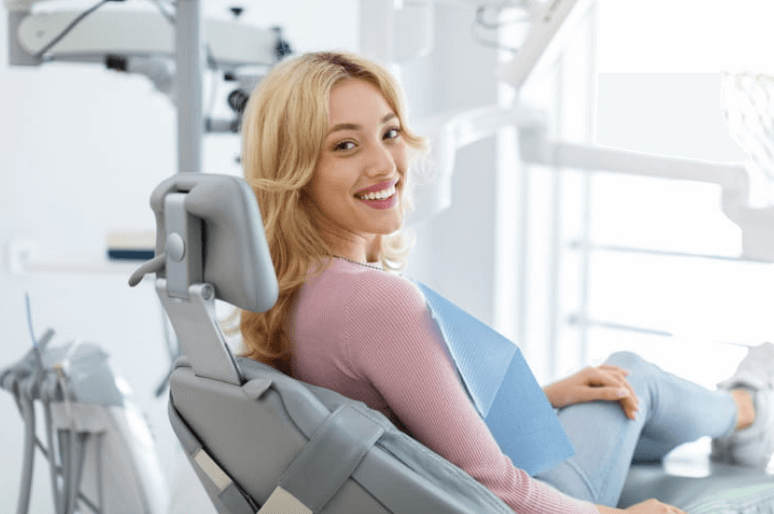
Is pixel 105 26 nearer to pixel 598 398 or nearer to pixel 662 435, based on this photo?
pixel 598 398

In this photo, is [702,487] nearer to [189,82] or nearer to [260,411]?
[260,411]

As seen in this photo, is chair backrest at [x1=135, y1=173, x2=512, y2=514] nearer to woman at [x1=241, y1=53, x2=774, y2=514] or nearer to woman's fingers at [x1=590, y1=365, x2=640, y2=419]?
woman at [x1=241, y1=53, x2=774, y2=514]

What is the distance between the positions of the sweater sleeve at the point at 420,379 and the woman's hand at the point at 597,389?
40 cm

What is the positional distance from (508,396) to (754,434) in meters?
0.66

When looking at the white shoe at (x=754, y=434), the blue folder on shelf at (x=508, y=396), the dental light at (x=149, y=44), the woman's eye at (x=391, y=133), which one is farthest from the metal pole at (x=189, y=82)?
the white shoe at (x=754, y=434)

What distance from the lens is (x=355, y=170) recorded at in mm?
1182

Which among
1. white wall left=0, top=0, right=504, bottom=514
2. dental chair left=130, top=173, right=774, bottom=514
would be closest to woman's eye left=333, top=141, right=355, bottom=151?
dental chair left=130, top=173, right=774, bottom=514

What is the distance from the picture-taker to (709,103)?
3.28m

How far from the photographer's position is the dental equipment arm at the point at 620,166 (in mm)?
1705

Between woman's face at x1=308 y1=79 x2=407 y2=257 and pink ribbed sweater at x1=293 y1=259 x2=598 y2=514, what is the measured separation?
0.14 meters

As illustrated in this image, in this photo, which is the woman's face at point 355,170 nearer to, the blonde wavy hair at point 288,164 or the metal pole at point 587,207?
the blonde wavy hair at point 288,164

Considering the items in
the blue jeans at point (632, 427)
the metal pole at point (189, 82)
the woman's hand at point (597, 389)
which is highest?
the metal pole at point (189, 82)

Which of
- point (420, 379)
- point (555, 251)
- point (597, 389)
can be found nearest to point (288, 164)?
point (420, 379)

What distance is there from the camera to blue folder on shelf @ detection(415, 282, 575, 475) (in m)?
1.11
